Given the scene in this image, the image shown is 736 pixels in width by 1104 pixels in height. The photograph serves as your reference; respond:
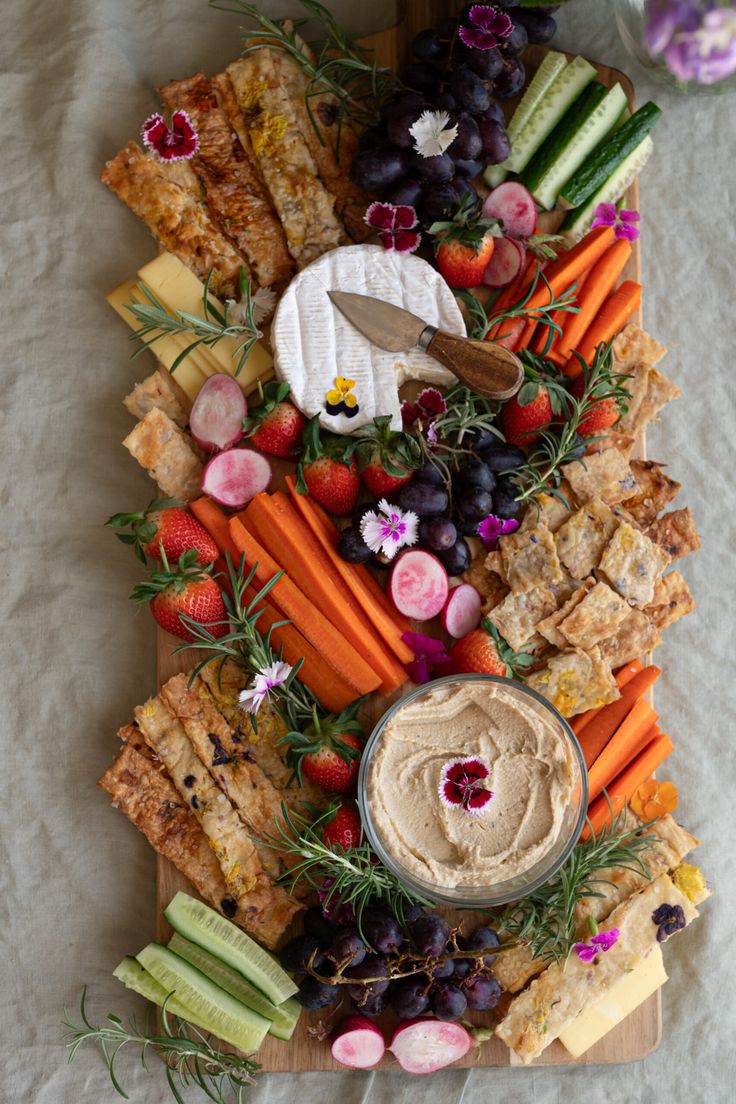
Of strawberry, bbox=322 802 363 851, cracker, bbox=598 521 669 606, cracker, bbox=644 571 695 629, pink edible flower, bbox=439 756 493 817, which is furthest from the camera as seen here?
cracker, bbox=644 571 695 629

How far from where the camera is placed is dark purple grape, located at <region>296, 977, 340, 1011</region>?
2.49 meters

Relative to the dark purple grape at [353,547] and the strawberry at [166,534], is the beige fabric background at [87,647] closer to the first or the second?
the strawberry at [166,534]

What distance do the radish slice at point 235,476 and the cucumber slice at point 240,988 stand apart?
3.65ft

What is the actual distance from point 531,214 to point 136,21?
1211 mm

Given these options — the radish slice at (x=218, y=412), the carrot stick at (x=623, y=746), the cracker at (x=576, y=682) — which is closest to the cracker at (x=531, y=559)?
the cracker at (x=576, y=682)

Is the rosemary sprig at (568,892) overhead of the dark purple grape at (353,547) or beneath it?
beneath

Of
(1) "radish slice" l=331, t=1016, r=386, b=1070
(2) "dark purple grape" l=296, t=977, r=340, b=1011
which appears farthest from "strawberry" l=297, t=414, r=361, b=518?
(1) "radish slice" l=331, t=1016, r=386, b=1070

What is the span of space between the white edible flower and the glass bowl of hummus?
1.28 meters

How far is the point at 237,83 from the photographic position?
2701 mm

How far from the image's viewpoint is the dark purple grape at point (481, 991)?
2.53 metres

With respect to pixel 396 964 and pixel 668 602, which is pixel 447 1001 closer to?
pixel 396 964

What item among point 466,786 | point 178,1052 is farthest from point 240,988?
point 466,786

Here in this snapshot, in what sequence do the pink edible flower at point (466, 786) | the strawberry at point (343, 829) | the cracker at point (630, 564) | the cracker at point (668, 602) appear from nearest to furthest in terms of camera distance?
1. the pink edible flower at point (466, 786)
2. the strawberry at point (343, 829)
3. the cracker at point (630, 564)
4. the cracker at point (668, 602)

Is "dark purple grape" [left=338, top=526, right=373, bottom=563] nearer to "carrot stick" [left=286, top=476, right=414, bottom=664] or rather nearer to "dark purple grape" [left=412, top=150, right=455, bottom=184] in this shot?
"carrot stick" [left=286, top=476, right=414, bottom=664]
